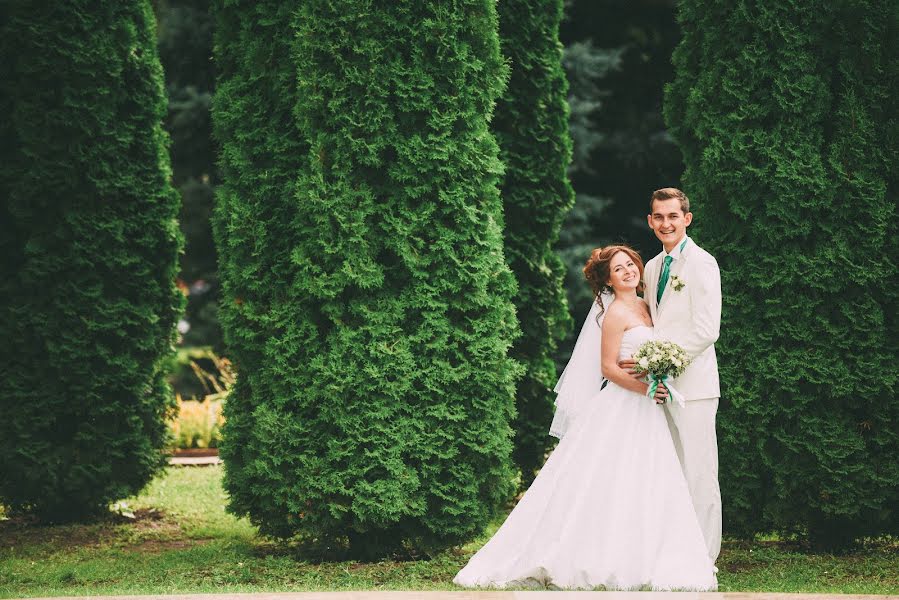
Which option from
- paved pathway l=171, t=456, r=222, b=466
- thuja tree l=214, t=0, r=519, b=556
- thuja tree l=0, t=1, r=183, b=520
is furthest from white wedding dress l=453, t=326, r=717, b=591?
paved pathway l=171, t=456, r=222, b=466

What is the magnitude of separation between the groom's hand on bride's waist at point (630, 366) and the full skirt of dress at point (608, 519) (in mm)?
127

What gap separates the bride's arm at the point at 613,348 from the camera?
5504 mm

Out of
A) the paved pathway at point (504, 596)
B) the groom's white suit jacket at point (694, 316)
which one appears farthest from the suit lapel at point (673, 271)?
the paved pathway at point (504, 596)

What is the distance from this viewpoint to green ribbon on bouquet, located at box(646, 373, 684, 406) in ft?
17.6

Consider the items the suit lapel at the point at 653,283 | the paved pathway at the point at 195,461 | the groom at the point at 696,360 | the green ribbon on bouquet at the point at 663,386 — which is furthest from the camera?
the paved pathway at the point at 195,461

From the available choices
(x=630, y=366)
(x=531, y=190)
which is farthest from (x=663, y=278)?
(x=531, y=190)

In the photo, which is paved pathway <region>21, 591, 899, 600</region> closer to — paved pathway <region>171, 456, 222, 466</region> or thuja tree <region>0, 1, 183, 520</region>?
thuja tree <region>0, 1, 183, 520</region>

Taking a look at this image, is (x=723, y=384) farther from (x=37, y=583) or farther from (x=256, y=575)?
(x=37, y=583)

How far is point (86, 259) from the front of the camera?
24.9 feet

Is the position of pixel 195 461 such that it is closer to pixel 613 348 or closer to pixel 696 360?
pixel 613 348

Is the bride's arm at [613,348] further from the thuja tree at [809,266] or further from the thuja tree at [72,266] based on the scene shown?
the thuja tree at [72,266]

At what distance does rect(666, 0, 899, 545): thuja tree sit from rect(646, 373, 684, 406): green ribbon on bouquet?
3.24ft

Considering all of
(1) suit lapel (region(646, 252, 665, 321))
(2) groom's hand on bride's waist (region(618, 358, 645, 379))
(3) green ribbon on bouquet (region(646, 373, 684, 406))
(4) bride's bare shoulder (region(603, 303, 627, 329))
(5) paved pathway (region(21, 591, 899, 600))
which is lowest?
(5) paved pathway (region(21, 591, 899, 600))

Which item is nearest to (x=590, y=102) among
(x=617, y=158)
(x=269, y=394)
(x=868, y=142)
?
(x=617, y=158)
